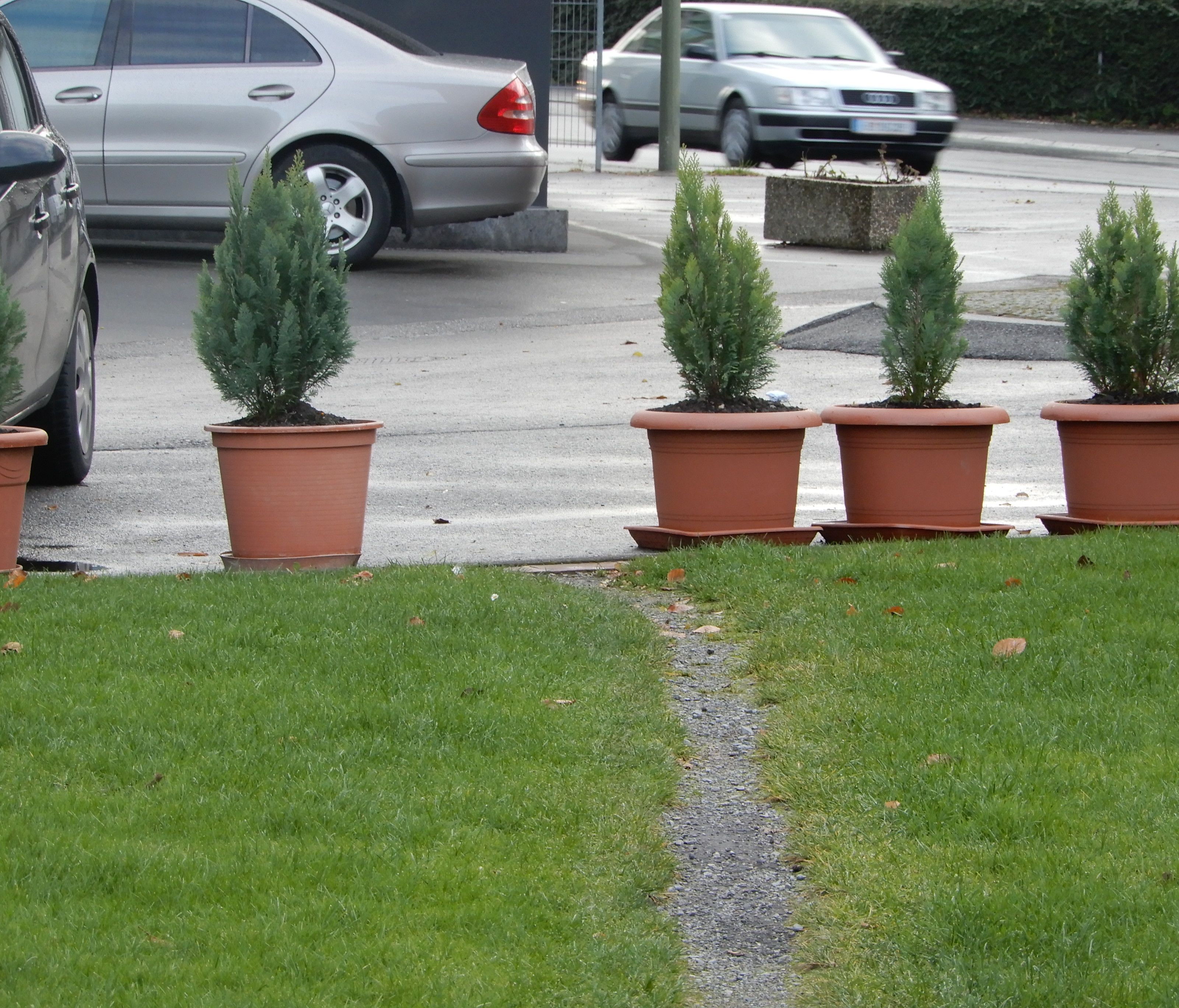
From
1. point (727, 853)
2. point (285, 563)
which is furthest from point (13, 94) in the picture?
point (727, 853)

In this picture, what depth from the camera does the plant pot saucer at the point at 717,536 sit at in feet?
20.6

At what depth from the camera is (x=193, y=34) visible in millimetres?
13062

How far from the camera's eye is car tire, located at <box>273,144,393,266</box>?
42.4 ft

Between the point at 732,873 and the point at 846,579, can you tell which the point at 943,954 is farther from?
the point at 846,579

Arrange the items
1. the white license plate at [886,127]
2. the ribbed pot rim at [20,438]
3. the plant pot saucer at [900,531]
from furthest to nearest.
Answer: the white license plate at [886,127]
the plant pot saucer at [900,531]
the ribbed pot rim at [20,438]

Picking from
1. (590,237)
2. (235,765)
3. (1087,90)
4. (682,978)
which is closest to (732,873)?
(682,978)

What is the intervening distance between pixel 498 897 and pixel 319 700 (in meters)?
1.19

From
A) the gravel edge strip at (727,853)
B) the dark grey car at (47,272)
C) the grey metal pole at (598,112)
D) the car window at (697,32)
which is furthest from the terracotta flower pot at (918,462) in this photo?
the grey metal pole at (598,112)

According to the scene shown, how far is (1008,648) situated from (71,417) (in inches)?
163

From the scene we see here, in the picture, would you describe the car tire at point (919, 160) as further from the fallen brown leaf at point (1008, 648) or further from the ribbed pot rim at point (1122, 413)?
the fallen brown leaf at point (1008, 648)

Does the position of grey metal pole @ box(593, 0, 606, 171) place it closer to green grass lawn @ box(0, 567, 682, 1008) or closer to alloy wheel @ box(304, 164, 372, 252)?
alloy wheel @ box(304, 164, 372, 252)

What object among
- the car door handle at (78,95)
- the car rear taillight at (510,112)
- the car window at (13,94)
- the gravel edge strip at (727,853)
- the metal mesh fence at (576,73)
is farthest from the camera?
the metal mesh fence at (576,73)

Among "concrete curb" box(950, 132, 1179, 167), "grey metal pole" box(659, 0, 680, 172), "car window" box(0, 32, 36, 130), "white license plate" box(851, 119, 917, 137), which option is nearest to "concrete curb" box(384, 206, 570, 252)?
"grey metal pole" box(659, 0, 680, 172)

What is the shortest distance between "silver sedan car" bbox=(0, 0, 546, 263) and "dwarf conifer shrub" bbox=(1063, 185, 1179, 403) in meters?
7.17
